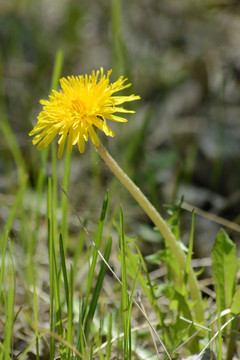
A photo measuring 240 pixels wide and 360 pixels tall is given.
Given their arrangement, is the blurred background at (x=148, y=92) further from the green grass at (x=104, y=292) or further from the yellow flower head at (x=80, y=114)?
the yellow flower head at (x=80, y=114)

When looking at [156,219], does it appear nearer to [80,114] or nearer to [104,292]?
[80,114]

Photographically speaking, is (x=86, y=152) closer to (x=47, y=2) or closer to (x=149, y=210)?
(x=149, y=210)

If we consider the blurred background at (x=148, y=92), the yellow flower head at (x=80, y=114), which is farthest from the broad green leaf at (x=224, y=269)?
the blurred background at (x=148, y=92)

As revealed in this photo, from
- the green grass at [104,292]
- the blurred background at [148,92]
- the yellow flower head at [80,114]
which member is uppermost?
the blurred background at [148,92]

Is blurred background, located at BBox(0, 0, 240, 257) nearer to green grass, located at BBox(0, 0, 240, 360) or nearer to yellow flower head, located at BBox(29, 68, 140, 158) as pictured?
green grass, located at BBox(0, 0, 240, 360)

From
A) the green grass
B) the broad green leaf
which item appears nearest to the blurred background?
the green grass

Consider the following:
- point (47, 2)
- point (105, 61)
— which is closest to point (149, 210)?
point (105, 61)
